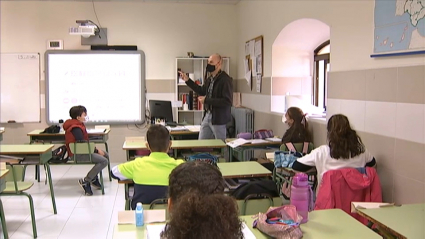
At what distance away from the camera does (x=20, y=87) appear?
7.30m

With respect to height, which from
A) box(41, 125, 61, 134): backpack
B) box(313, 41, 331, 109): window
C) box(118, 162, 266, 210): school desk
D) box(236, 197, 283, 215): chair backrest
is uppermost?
box(313, 41, 331, 109): window

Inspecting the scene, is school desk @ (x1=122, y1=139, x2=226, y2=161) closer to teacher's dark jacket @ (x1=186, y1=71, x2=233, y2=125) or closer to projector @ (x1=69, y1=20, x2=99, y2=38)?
teacher's dark jacket @ (x1=186, y1=71, x2=233, y2=125)

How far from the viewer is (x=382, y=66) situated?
3312 mm

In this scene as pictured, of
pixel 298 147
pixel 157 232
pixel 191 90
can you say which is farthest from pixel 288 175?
pixel 191 90

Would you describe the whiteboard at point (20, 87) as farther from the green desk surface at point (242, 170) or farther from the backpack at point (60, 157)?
the green desk surface at point (242, 170)

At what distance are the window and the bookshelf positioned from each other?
7.45 ft

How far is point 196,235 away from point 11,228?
3.73 meters

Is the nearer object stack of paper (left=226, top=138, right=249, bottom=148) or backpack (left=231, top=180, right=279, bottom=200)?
backpack (left=231, top=180, right=279, bottom=200)

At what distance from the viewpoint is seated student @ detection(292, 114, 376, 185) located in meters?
3.16

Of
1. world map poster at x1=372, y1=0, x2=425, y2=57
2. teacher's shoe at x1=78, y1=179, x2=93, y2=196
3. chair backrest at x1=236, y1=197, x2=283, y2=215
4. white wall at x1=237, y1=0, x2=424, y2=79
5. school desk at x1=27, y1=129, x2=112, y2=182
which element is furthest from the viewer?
school desk at x1=27, y1=129, x2=112, y2=182

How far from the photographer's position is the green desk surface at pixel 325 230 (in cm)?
194

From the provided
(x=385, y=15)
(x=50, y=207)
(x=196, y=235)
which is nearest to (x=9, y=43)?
(x=50, y=207)

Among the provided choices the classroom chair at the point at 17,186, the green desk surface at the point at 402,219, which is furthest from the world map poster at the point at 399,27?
the classroom chair at the point at 17,186

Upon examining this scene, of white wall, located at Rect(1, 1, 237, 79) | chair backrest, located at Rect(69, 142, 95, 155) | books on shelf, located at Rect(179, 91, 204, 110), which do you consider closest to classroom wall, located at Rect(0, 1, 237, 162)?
white wall, located at Rect(1, 1, 237, 79)
